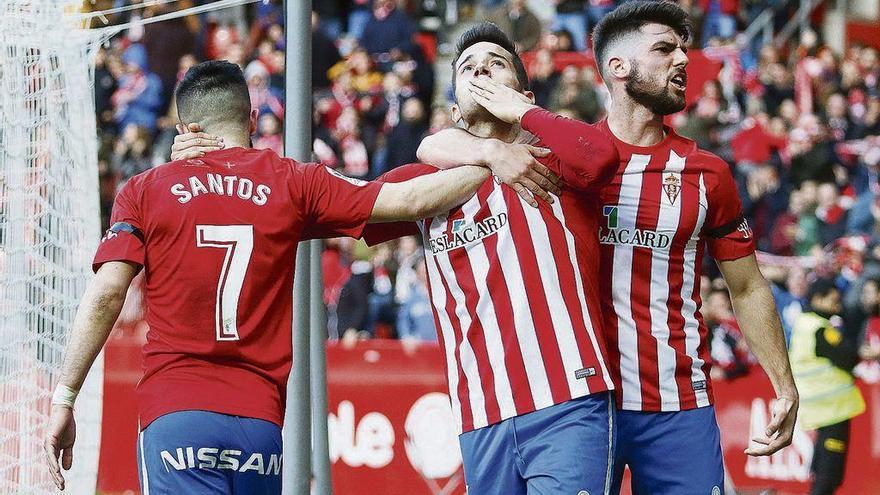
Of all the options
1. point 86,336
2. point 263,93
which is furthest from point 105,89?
point 86,336

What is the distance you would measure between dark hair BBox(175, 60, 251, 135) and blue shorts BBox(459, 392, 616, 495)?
1.51 m

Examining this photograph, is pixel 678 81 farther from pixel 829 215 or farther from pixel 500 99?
pixel 829 215

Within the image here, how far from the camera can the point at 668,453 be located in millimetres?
5520

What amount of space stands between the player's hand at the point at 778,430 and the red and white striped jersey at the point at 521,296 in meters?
1.00

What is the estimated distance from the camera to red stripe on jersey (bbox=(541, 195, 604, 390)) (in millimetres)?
5066

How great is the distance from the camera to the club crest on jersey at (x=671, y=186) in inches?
221

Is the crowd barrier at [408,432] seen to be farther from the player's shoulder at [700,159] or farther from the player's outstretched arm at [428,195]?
the player's outstretched arm at [428,195]

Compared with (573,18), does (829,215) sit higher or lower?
lower

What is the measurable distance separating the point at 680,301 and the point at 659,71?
3.16 feet

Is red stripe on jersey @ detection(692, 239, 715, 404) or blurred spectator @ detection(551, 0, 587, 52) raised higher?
blurred spectator @ detection(551, 0, 587, 52)

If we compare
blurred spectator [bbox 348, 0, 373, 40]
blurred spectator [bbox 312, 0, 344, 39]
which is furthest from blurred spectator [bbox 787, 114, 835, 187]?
blurred spectator [bbox 312, 0, 344, 39]

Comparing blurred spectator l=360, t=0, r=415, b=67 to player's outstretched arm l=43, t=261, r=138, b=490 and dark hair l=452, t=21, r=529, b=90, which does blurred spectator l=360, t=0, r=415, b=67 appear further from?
player's outstretched arm l=43, t=261, r=138, b=490

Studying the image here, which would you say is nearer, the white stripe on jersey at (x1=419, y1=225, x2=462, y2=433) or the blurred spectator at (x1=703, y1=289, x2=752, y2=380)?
the white stripe on jersey at (x1=419, y1=225, x2=462, y2=433)

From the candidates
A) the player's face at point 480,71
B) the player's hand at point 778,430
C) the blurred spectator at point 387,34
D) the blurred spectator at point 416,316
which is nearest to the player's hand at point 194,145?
the player's face at point 480,71
